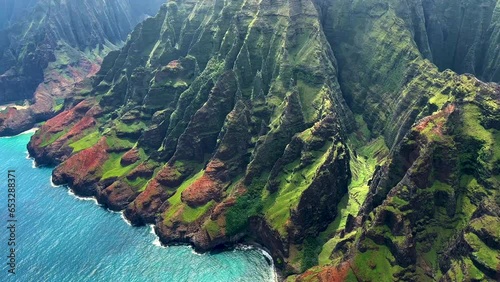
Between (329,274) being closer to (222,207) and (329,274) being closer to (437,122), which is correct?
(437,122)

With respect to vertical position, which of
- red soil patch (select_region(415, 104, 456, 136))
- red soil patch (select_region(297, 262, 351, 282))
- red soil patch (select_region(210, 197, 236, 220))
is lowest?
red soil patch (select_region(210, 197, 236, 220))

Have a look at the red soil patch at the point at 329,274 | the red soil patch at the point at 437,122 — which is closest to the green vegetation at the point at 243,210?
the red soil patch at the point at 329,274

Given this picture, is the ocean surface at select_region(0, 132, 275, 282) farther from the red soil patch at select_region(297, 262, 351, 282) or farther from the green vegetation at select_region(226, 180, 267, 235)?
the red soil patch at select_region(297, 262, 351, 282)

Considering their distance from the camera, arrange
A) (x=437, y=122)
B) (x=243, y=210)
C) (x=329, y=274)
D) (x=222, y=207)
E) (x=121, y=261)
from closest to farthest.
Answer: (x=329, y=274)
(x=437, y=122)
(x=121, y=261)
(x=243, y=210)
(x=222, y=207)

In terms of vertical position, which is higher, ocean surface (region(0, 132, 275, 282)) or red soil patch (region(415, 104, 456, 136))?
red soil patch (region(415, 104, 456, 136))

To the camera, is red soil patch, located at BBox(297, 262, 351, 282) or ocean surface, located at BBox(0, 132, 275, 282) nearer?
red soil patch, located at BBox(297, 262, 351, 282)

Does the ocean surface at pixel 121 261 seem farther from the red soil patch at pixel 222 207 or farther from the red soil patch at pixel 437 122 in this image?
the red soil patch at pixel 437 122

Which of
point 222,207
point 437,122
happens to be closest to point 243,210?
point 222,207

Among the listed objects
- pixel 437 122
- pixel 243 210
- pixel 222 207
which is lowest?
pixel 222 207

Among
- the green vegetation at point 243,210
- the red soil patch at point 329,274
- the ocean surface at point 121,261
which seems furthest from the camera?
the green vegetation at point 243,210

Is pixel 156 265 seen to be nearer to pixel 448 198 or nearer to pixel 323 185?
pixel 323 185

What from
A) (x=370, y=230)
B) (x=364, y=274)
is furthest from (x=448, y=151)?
(x=364, y=274)

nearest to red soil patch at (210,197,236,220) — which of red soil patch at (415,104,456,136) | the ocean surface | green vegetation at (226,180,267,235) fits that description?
green vegetation at (226,180,267,235)
